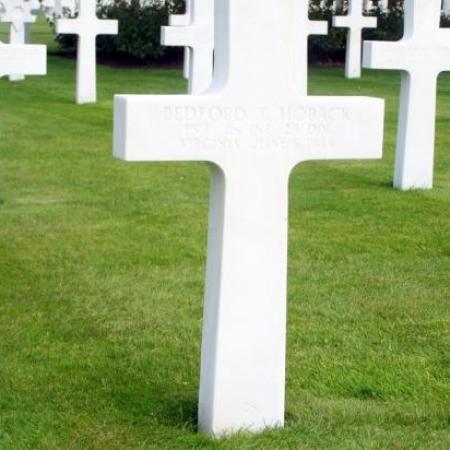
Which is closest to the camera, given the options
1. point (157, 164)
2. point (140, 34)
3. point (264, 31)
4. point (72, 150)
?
point (264, 31)

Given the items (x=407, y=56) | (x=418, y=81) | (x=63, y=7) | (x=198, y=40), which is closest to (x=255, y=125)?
(x=407, y=56)

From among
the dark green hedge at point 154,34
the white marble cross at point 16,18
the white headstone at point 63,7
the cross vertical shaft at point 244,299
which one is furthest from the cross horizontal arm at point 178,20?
the cross vertical shaft at point 244,299

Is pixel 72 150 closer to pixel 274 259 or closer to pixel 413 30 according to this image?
pixel 413 30

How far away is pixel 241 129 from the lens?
4.14 meters

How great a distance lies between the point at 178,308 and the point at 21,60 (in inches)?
107

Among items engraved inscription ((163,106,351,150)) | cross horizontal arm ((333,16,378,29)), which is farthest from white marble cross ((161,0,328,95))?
engraved inscription ((163,106,351,150))

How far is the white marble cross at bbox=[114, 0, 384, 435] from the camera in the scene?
407 cm

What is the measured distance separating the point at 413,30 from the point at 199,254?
3106 mm

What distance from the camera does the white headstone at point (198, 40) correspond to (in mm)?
14672

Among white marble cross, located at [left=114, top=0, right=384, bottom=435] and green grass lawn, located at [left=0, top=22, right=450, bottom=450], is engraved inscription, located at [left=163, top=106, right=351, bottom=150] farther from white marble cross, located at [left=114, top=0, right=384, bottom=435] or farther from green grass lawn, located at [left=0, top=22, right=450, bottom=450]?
green grass lawn, located at [left=0, top=22, right=450, bottom=450]

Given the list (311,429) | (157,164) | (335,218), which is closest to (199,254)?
(335,218)

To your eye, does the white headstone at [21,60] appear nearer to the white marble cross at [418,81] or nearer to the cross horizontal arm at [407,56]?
the cross horizontal arm at [407,56]

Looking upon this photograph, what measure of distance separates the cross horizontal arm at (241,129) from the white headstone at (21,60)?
3987mm

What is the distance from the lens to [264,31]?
4.13m
